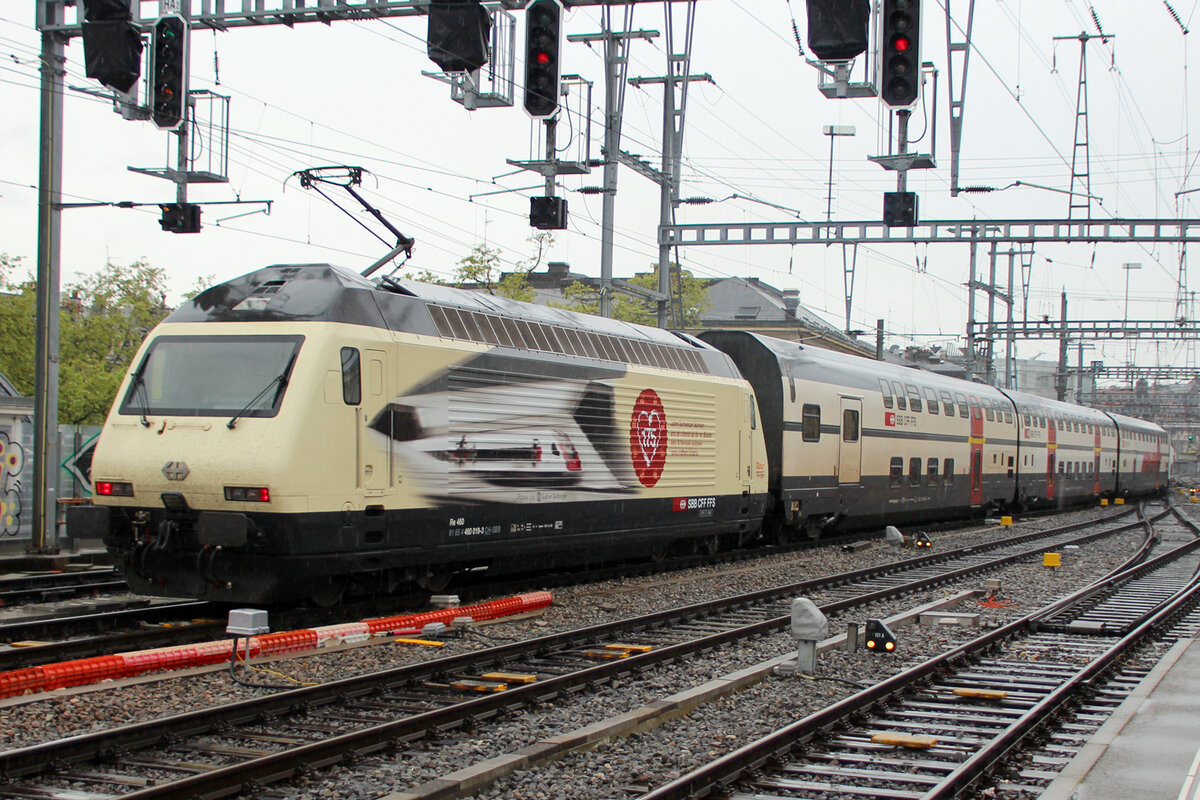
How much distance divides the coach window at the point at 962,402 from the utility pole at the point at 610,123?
10.5m

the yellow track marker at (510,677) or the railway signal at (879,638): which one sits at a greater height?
the railway signal at (879,638)

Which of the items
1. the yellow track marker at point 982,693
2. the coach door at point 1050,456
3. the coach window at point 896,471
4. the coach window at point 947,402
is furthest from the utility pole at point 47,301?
the coach door at point 1050,456

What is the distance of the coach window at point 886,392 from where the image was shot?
24.6 m

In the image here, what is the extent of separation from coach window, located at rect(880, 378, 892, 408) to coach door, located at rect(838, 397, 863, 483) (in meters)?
1.20

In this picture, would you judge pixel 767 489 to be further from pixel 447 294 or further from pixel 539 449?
pixel 447 294

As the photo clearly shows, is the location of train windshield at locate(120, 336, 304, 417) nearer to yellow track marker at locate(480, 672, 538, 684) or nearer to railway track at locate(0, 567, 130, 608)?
railway track at locate(0, 567, 130, 608)

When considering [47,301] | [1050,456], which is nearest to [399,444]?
[47,301]

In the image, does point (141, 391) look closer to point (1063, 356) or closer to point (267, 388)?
point (267, 388)

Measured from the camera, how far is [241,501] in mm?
10586

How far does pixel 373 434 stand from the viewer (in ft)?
37.8

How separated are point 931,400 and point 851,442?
16.3ft

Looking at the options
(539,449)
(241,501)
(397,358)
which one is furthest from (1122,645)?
(241,501)

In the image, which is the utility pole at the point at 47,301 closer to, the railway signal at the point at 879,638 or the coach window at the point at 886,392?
the railway signal at the point at 879,638

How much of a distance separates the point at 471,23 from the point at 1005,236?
16.4m
